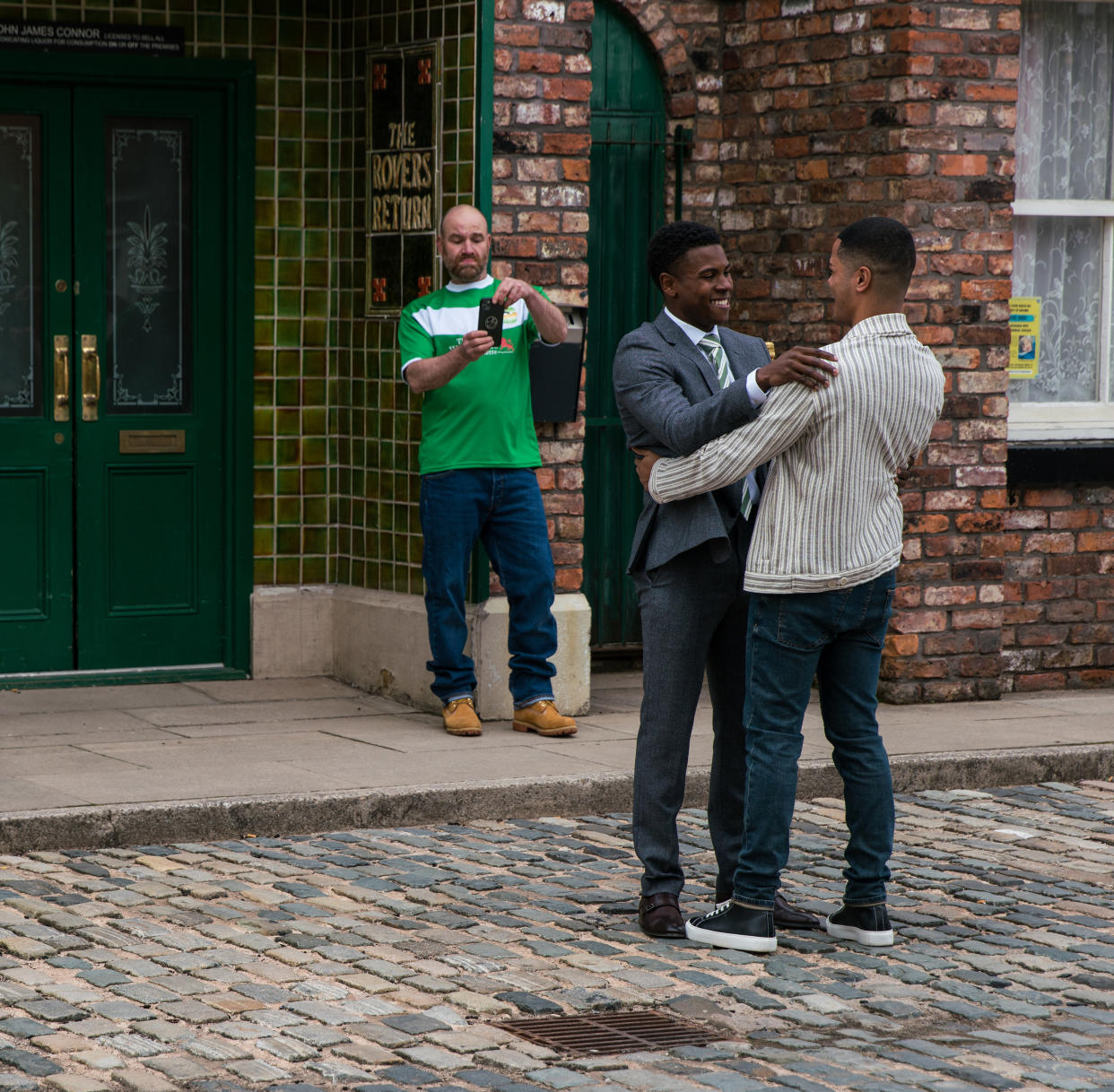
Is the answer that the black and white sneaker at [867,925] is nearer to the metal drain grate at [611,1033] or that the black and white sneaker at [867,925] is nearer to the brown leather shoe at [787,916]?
the brown leather shoe at [787,916]

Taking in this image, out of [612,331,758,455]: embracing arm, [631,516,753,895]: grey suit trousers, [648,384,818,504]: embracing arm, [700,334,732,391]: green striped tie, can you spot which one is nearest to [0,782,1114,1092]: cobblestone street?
[631,516,753,895]: grey suit trousers

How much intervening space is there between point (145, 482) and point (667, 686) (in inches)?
163

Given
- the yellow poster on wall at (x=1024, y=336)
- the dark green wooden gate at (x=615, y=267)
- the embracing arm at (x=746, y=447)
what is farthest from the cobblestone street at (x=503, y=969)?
the yellow poster on wall at (x=1024, y=336)

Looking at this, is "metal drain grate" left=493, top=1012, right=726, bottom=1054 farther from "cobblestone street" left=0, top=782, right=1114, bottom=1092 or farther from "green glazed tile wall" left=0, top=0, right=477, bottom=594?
"green glazed tile wall" left=0, top=0, right=477, bottom=594

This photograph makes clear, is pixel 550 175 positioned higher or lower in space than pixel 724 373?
higher

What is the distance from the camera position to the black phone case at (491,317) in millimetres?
7898

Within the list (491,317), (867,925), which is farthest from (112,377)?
(867,925)

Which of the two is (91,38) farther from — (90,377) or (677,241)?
(677,241)

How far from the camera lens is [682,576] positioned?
5699mm

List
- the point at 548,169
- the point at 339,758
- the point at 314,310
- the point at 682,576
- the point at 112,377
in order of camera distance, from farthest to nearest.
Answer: the point at 314,310
the point at 112,377
the point at 548,169
the point at 339,758
the point at 682,576

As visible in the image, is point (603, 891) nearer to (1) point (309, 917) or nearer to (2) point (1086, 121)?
(1) point (309, 917)

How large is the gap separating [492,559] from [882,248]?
3.26 metres

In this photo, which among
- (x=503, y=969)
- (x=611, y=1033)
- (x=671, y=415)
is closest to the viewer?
(x=611, y=1033)

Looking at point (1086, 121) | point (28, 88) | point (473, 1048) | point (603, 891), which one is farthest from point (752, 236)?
point (473, 1048)
